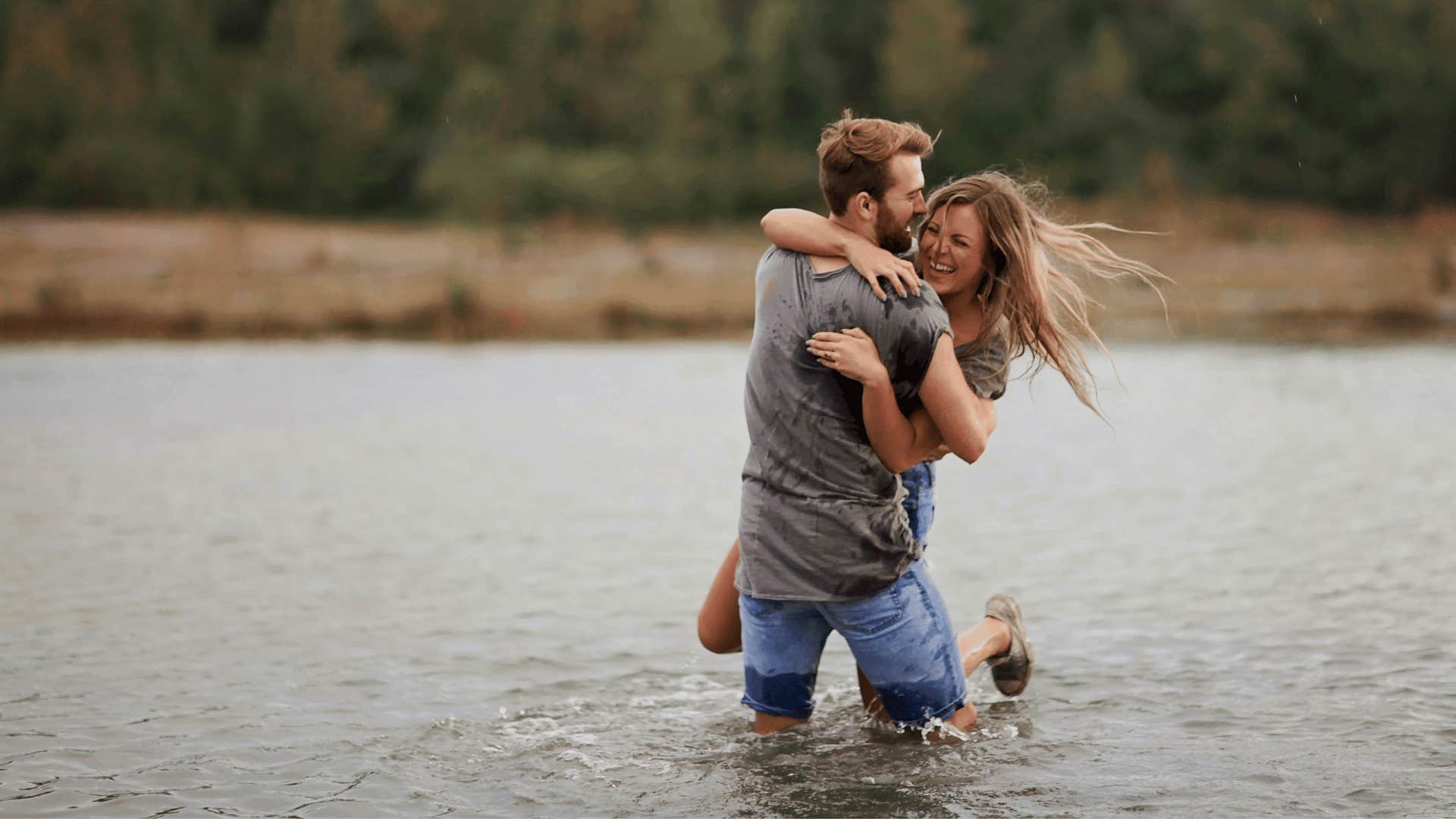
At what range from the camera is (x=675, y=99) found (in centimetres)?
5928

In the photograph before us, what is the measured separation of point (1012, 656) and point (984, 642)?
258 mm

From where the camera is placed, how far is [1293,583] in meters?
8.88

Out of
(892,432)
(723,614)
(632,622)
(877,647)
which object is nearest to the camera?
(892,432)

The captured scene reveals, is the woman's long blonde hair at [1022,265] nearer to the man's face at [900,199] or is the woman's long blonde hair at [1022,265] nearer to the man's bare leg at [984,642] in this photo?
the man's face at [900,199]

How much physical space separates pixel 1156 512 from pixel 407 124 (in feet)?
181

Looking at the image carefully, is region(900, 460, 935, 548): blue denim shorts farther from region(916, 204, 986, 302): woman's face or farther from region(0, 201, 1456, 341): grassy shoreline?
region(0, 201, 1456, 341): grassy shoreline

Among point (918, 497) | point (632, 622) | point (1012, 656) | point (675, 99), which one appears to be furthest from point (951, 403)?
point (675, 99)

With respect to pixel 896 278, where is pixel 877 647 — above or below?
below

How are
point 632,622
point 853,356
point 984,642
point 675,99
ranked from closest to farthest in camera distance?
point 853,356 → point 984,642 → point 632,622 → point 675,99

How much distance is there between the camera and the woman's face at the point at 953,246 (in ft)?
17.0

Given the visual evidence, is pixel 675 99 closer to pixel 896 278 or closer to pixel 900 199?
pixel 900 199

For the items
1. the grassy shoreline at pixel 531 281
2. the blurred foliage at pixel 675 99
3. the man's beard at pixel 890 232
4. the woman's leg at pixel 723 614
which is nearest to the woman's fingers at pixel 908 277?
the man's beard at pixel 890 232

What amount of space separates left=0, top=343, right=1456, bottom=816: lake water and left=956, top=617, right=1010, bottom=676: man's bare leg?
0.28 meters

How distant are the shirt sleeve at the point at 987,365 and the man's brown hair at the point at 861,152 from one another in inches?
25.5
